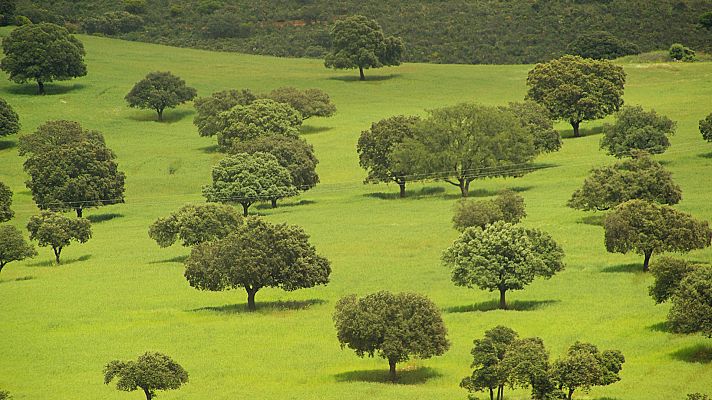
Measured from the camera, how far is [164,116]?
621 feet

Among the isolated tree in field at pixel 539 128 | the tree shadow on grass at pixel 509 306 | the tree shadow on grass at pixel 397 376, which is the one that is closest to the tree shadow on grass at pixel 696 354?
the tree shadow on grass at pixel 397 376

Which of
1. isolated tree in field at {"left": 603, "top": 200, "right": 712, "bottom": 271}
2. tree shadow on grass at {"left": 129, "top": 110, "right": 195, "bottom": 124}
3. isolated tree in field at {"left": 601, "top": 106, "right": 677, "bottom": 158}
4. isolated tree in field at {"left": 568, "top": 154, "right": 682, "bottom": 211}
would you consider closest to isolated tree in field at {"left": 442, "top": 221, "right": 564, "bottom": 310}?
isolated tree in field at {"left": 603, "top": 200, "right": 712, "bottom": 271}

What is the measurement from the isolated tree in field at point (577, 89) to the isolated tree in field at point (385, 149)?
22.8m

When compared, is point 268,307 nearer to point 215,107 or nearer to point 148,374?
point 148,374

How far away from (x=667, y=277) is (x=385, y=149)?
62088 mm

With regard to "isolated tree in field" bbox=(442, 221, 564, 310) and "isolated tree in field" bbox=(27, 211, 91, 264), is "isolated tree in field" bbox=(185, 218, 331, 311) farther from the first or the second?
"isolated tree in field" bbox=(27, 211, 91, 264)

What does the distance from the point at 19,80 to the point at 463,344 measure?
5041 inches

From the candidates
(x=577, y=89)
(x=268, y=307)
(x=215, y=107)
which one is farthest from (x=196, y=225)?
(x=577, y=89)

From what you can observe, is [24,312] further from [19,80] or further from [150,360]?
[19,80]

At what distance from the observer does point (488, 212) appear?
109375 millimetres

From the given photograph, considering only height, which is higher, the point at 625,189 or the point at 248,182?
the point at 625,189

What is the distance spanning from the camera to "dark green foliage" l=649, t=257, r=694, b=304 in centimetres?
8144

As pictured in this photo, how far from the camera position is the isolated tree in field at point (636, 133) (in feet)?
453

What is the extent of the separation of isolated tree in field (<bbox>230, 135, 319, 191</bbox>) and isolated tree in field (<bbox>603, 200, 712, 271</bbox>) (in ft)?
158
